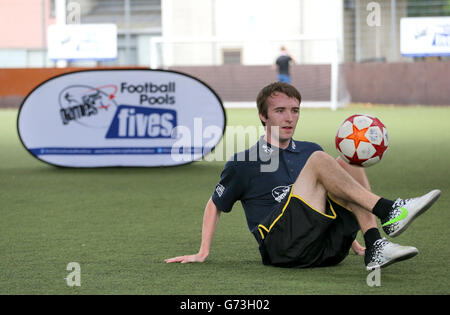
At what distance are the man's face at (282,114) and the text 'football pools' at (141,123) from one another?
5218mm

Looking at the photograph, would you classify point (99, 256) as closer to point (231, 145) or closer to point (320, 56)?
point (231, 145)

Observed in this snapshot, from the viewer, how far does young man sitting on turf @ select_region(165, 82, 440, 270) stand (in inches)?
165

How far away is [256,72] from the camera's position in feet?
85.6

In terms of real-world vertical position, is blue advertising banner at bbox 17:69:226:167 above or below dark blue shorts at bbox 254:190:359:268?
above

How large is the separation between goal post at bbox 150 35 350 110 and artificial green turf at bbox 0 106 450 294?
14064 mm

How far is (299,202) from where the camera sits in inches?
171

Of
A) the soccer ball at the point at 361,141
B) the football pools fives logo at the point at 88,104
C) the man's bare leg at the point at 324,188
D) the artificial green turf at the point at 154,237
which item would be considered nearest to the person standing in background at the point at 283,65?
the artificial green turf at the point at 154,237

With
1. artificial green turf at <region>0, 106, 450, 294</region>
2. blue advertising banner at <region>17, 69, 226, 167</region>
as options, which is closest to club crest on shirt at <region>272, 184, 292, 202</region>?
artificial green turf at <region>0, 106, 450, 294</region>

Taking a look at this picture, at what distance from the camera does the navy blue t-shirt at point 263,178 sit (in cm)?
459

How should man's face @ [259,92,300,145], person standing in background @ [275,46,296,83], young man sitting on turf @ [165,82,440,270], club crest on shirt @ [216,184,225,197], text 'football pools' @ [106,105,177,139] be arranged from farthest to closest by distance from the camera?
person standing in background @ [275,46,296,83]
text 'football pools' @ [106,105,177,139]
club crest on shirt @ [216,184,225,197]
man's face @ [259,92,300,145]
young man sitting on turf @ [165,82,440,270]

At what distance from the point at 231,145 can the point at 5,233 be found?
6990mm

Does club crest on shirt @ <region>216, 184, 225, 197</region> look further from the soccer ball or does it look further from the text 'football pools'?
the text 'football pools'

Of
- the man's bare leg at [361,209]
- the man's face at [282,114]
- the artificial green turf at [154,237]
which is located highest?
the man's face at [282,114]

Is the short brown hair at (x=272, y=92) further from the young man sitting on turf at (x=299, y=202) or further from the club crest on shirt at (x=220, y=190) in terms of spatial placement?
the club crest on shirt at (x=220, y=190)
